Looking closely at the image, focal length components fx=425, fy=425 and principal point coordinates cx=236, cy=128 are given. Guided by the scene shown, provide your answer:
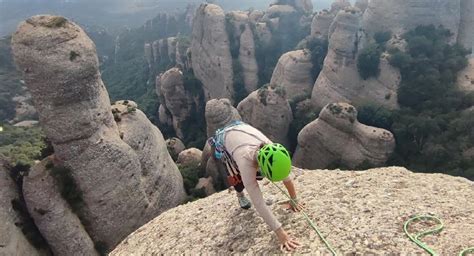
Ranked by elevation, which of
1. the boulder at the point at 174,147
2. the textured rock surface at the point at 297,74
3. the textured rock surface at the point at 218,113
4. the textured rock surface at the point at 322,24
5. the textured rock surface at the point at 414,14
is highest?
the textured rock surface at the point at 414,14

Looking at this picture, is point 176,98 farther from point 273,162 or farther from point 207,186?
point 273,162

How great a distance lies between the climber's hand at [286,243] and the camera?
1072cm

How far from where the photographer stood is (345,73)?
61.4 metres

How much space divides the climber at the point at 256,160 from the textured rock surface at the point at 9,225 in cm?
2149

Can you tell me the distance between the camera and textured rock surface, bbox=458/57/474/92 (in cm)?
5177

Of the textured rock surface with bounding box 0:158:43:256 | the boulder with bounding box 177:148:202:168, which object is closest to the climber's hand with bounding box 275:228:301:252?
the textured rock surface with bounding box 0:158:43:256

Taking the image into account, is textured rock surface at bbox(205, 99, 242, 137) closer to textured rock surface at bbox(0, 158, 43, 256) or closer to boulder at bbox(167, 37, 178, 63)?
textured rock surface at bbox(0, 158, 43, 256)

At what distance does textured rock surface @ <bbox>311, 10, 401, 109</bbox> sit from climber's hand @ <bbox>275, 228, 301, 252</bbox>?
51125mm

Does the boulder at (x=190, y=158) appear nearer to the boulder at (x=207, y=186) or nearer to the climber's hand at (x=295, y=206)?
the boulder at (x=207, y=186)

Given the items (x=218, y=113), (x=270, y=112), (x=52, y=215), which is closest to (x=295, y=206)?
(x=52, y=215)

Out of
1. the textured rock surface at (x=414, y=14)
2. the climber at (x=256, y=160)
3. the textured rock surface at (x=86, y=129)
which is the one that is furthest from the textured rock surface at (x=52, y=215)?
the textured rock surface at (x=414, y=14)

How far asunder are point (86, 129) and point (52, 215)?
6.44 metres

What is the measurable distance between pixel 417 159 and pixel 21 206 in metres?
37.7

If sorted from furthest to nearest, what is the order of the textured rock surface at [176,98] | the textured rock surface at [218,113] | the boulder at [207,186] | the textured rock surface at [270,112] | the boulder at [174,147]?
the textured rock surface at [176,98] → the boulder at [174,147] → the textured rock surface at [270,112] → the textured rock surface at [218,113] → the boulder at [207,186]
